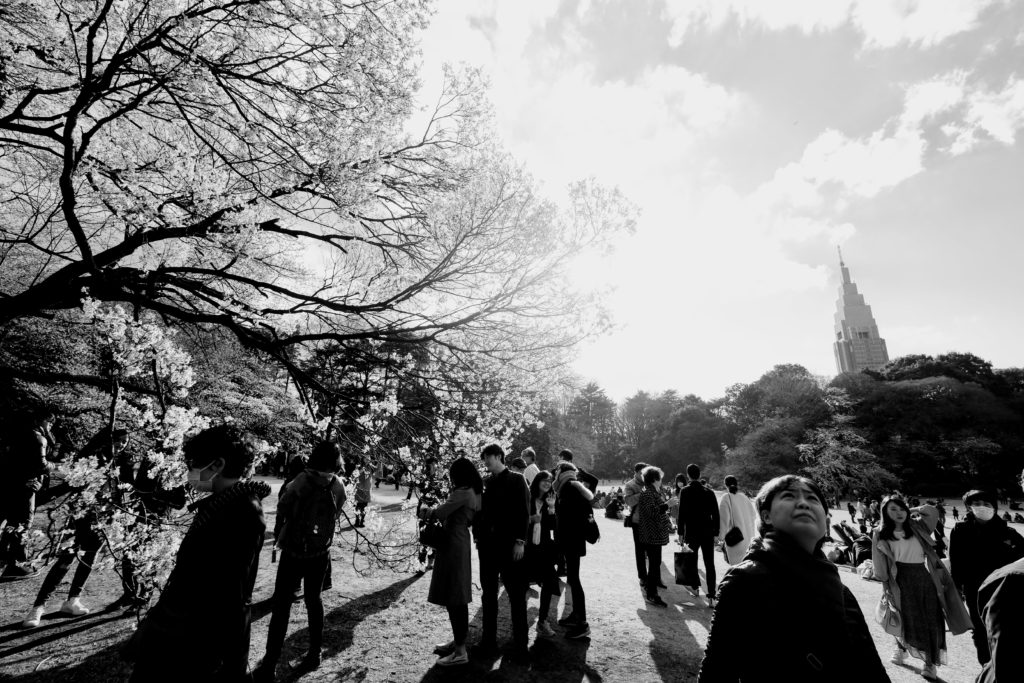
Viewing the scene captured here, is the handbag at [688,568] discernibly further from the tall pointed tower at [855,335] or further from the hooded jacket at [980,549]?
the tall pointed tower at [855,335]

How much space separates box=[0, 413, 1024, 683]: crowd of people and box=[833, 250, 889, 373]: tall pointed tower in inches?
5527

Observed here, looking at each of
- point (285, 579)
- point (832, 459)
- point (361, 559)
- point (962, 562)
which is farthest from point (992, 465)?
point (285, 579)

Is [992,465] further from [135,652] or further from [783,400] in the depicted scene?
[135,652]

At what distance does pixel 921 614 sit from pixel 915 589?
22 cm

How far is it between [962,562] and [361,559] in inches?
332

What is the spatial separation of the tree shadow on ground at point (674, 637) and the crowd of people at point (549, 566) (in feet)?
1.28

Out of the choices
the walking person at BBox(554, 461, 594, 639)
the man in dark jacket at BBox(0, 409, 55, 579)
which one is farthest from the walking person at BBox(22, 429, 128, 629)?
the walking person at BBox(554, 461, 594, 639)

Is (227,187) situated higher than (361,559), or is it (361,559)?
(227,187)

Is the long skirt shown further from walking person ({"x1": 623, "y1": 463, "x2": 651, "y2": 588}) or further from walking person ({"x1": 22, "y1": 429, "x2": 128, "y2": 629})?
walking person ({"x1": 22, "y1": 429, "x2": 128, "y2": 629})

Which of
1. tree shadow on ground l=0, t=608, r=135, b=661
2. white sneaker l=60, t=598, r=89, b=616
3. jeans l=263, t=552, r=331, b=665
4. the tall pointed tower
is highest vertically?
the tall pointed tower

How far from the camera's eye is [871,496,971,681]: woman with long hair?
4441 millimetres

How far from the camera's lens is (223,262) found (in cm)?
631

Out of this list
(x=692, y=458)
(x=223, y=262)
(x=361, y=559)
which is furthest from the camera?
(x=692, y=458)

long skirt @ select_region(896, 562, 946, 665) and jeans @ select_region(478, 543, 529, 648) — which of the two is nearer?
jeans @ select_region(478, 543, 529, 648)
